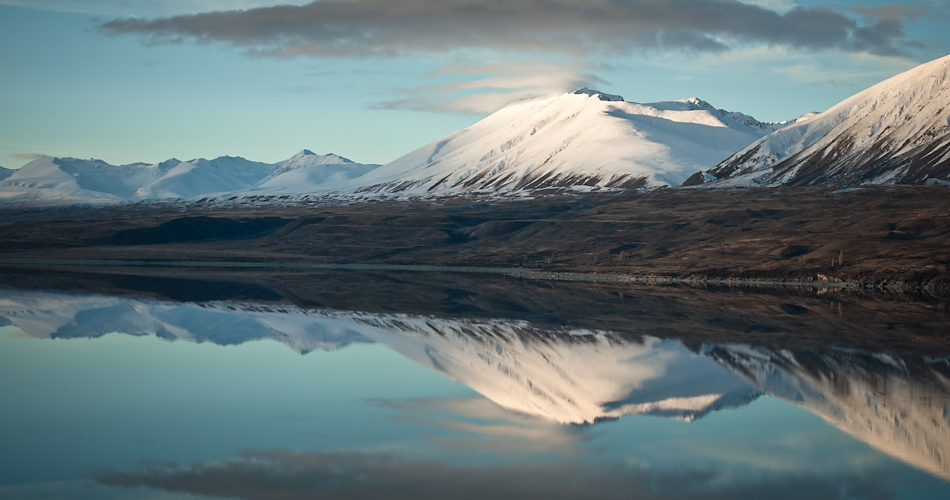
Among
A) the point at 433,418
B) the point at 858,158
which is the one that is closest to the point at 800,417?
the point at 433,418

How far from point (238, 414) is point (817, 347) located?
68.5 ft

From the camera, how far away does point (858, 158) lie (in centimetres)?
14512

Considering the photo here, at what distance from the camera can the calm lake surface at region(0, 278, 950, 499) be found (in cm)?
1290

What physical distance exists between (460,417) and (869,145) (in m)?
154

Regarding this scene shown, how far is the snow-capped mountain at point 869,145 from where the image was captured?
430 ft

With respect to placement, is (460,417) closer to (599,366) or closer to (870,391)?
(599,366)

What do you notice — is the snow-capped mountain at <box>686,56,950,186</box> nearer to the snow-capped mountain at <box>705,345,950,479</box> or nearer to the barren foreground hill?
the barren foreground hill

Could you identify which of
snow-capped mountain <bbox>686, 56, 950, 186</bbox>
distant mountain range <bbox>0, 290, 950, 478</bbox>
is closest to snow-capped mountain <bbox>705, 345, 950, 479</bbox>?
distant mountain range <bbox>0, 290, 950, 478</bbox>

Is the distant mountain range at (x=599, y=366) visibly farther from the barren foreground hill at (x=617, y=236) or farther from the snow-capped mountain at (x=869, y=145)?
the snow-capped mountain at (x=869, y=145)

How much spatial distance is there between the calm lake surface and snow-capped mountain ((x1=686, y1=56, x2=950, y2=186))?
114323 mm

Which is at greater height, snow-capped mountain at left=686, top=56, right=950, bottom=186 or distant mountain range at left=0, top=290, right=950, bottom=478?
snow-capped mountain at left=686, top=56, right=950, bottom=186

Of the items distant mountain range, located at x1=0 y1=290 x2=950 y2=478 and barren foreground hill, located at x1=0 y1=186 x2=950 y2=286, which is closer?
distant mountain range, located at x1=0 y1=290 x2=950 y2=478

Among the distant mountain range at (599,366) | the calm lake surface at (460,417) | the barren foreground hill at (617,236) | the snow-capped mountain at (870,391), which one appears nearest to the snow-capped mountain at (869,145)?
the barren foreground hill at (617,236)

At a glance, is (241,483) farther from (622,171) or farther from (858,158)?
(622,171)
